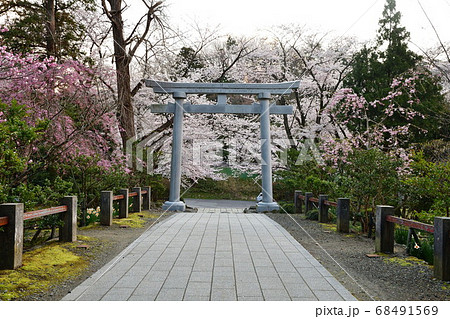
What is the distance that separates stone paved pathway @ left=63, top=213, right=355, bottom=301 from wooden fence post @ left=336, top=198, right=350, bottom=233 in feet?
4.95

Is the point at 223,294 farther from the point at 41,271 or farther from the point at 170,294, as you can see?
the point at 41,271

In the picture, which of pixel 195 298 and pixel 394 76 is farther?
pixel 394 76

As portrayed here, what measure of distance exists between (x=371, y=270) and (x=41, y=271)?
13.3 ft

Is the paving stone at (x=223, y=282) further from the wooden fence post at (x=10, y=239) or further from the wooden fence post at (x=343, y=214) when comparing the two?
the wooden fence post at (x=343, y=214)

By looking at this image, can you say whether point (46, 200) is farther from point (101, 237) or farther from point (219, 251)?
point (219, 251)

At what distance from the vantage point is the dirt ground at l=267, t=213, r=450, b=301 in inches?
167

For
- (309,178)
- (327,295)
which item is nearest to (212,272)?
(327,295)

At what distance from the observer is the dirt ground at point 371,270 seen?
424 centimetres

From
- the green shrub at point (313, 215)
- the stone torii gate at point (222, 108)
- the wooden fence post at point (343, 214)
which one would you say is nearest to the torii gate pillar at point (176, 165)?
the stone torii gate at point (222, 108)

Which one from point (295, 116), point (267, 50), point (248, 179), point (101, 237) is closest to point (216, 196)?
point (248, 179)

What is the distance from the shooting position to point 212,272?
4.79 meters

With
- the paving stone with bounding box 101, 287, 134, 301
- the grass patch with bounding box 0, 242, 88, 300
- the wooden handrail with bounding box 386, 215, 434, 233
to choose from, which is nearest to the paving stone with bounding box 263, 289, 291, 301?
the paving stone with bounding box 101, 287, 134, 301

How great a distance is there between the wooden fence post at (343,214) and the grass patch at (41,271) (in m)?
5.11

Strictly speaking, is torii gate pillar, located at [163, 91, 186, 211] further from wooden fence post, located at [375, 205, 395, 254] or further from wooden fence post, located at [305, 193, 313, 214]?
wooden fence post, located at [375, 205, 395, 254]
